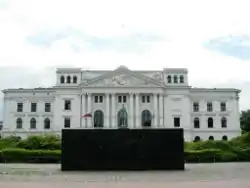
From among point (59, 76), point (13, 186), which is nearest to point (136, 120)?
point (59, 76)

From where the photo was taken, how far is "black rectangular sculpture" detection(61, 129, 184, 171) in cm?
2245

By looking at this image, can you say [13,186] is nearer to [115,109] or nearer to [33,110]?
[115,109]

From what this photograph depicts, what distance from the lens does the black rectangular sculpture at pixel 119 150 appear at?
22.5 m

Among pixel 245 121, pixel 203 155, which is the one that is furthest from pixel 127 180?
pixel 245 121

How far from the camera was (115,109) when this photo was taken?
88.9 metres

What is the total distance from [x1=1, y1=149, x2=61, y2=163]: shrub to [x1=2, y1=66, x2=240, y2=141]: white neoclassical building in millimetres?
52959

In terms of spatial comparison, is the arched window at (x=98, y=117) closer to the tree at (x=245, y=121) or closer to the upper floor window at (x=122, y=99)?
the upper floor window at (x=122, y=99)

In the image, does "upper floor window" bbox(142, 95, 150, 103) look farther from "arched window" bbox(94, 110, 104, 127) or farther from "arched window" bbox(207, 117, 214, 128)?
"arched window" bbox(207, 117, 214, 128)

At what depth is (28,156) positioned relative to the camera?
32750 millimetres

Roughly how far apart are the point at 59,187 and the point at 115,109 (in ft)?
247

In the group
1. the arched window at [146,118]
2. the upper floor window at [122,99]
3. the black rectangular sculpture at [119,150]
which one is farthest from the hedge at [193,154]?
the upper floor window at [122,99]

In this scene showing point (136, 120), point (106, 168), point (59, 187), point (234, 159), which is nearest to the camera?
point (59, 187)

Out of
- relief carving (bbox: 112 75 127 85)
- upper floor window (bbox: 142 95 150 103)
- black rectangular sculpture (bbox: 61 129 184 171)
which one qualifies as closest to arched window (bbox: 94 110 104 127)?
relief carving (bbox: 112 75 127 85)

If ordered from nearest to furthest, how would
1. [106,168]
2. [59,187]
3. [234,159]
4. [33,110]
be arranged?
[59,187] → [106,168] → [234,159] → [33,110]
